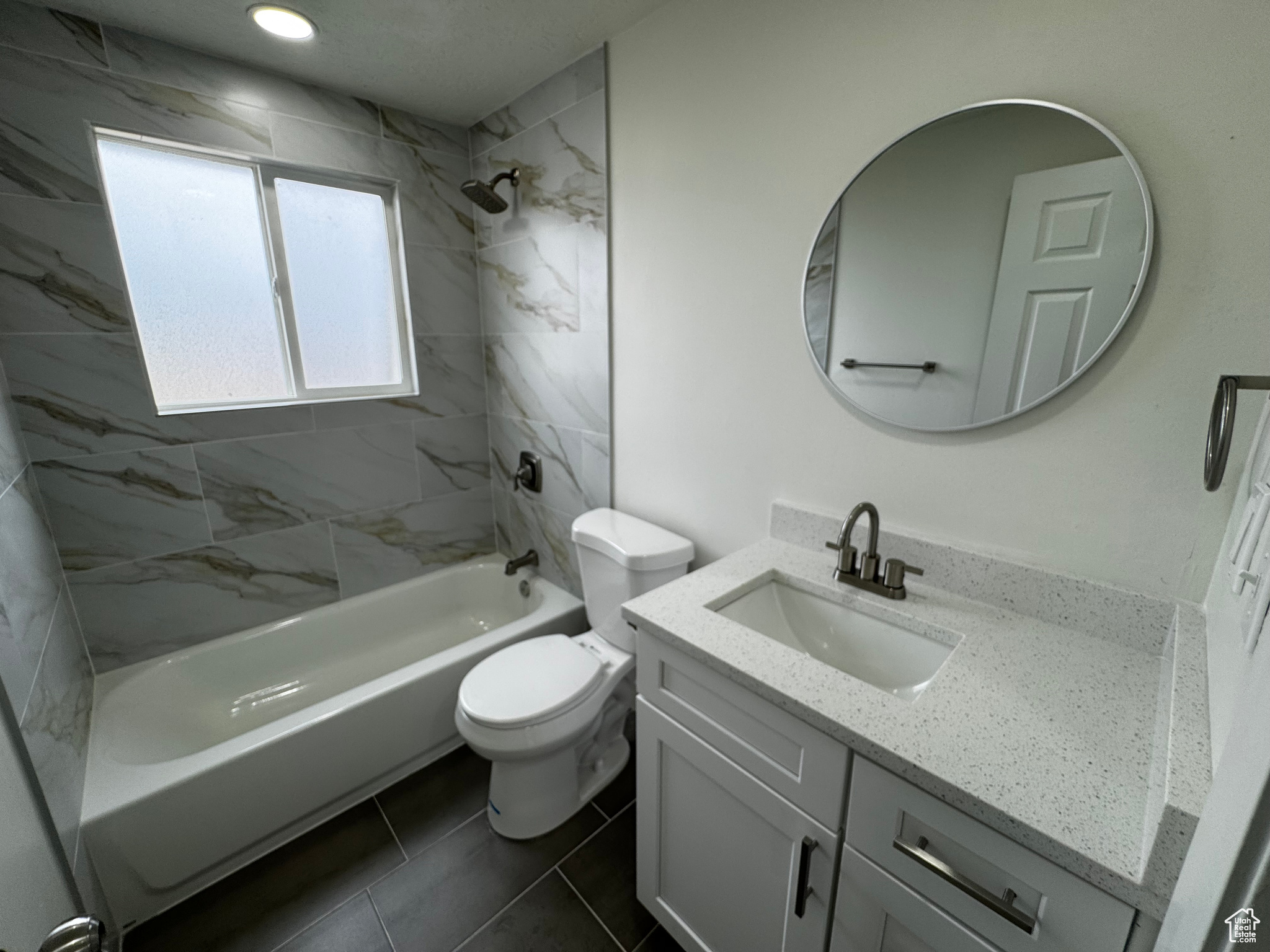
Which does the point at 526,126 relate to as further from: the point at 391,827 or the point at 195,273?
the point at 391,827

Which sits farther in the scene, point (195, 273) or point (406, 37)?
point (195, 273)

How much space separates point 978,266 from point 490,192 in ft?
5.19

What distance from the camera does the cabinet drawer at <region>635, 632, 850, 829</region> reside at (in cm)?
81

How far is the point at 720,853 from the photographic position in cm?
104

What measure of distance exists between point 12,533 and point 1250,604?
7.50 feet

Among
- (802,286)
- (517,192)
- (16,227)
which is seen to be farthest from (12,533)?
(802,286)

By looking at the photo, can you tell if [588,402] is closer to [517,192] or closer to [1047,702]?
[517,192]

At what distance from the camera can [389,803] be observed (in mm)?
1693

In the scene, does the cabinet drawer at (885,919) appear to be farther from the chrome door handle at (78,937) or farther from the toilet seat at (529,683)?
the chrome door handle at (78,937)

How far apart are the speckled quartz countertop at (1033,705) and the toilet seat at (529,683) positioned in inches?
23.1

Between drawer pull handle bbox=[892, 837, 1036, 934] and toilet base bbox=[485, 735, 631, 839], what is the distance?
110 cm

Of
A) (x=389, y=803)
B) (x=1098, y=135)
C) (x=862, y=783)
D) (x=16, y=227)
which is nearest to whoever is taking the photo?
(x=862, y=783)

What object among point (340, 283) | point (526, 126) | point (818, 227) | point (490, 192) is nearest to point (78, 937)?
point (818, 227)

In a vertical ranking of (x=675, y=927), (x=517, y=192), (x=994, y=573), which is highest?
(x=517, y=192)
